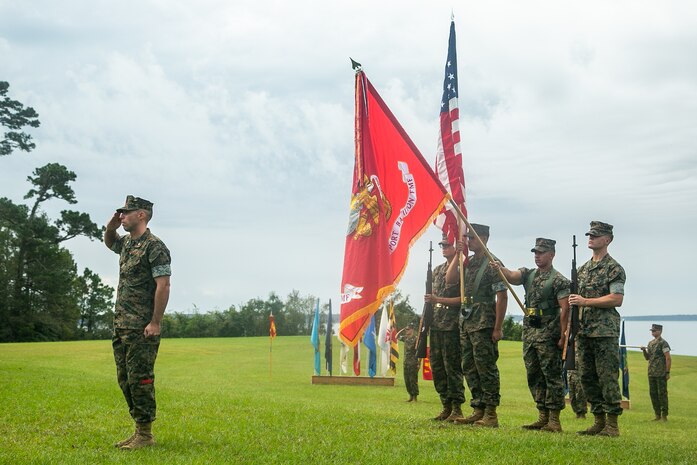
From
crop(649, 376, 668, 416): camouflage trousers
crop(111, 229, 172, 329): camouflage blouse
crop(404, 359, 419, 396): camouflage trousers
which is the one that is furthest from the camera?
crop(404, 359, 419, 396): camouflage trousers

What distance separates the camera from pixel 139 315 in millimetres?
7676

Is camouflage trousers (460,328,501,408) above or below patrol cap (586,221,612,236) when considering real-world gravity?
below

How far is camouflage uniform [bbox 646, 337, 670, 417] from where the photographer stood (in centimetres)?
1833

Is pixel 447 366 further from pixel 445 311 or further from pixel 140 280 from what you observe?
pixel 140 280

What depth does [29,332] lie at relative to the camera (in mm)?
60844

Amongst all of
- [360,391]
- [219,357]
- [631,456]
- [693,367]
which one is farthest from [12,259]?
[631,456]

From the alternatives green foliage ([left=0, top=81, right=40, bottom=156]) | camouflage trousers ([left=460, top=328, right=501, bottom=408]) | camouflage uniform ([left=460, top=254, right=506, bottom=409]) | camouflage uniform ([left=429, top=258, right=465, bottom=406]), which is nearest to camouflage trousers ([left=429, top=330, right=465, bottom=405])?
camouflage uniform ([left=429, top=258, right=465, bottom=406])

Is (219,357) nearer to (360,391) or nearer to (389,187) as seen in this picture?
(360,391)

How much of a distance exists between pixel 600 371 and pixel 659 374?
34.1ft

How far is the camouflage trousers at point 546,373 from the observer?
9.45 m

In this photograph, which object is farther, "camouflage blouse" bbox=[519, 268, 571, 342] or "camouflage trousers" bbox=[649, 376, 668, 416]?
"camouflage trousers" bbox=[649, 376, 668, 416]

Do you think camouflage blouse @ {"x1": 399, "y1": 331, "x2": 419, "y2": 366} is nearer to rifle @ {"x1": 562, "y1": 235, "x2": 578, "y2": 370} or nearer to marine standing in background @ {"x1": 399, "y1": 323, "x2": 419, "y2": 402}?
marine standing in background @ {"x1": 399, "y1": 323, "x2": 419, "y2": 402}

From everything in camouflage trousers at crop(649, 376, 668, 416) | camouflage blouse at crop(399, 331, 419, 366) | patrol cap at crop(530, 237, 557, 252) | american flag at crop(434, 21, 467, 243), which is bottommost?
camouflage trousers at crop(649, 376, 668, 416)

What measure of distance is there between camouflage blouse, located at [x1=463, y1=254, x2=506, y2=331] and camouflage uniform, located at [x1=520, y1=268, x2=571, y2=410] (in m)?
0.48
